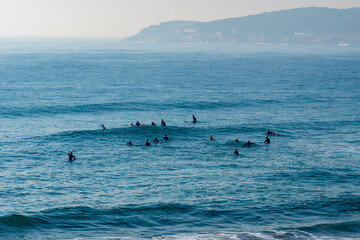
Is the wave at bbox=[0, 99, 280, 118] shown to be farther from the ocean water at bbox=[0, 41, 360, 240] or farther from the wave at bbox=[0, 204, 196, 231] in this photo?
the wave at bbox=[0, 204, 196, 231]

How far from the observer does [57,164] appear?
155 ft

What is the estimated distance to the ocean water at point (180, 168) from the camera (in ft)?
107

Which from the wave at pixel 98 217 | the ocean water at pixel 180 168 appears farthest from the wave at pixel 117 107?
the wave at pixel 98 217

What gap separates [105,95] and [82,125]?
3010 centimetres

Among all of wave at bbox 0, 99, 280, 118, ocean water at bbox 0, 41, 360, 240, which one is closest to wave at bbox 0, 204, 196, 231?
ocean water at bbox 0, 41, 360, 240

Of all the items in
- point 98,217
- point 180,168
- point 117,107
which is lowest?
point 98,217

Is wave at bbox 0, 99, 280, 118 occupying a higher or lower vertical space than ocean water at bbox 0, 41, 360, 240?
higher

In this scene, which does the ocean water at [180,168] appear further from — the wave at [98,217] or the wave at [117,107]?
the wave at [117,107]

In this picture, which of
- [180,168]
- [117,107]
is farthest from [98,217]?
[117,107]

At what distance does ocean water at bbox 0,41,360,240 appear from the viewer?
32.5 meters

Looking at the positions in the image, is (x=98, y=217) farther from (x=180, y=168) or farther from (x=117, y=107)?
(x=117, y=107)

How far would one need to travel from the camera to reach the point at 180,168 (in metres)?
45.8

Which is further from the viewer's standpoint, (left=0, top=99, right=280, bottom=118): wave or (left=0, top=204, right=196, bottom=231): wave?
(left=0, top=99, right=280, bottom=118): wave

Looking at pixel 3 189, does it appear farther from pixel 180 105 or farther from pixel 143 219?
pixel 180 105
